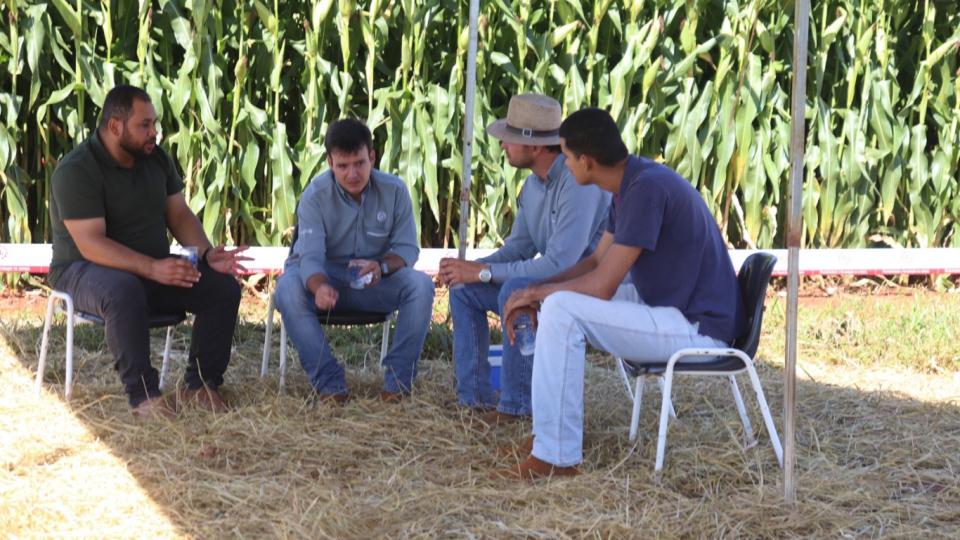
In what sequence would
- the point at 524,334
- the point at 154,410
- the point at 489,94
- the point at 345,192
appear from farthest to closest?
the point at 489,94, the point at 345,192, the point at 154,410, the point at 524,334

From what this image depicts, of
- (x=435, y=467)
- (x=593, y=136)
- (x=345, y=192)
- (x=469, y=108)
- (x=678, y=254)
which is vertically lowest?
(x=435, y=467)

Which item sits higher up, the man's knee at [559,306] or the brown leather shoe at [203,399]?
the man's knee at [559,306]

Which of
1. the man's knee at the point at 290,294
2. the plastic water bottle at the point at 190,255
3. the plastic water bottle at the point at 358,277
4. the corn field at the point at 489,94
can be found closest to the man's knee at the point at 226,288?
the plastic water bottle at the point at 190,255

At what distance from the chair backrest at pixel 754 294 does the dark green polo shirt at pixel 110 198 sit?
8.08 ft

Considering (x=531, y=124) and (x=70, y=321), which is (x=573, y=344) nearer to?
(x=531, y=124)

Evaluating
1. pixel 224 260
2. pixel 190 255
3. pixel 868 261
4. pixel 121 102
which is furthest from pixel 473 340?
pixel 868 261

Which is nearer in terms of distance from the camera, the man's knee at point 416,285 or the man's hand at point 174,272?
the man's hand at point 174,272

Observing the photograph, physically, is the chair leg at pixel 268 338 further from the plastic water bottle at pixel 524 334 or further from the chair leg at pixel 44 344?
the plastic water bottle at pixel 524 334

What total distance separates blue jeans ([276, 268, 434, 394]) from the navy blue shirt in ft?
4.37

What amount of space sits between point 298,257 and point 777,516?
2432 millimetres

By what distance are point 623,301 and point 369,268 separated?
1.38m

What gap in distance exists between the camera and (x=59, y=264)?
5441mm

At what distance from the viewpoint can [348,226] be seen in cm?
563

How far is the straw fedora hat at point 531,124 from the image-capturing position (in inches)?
201
